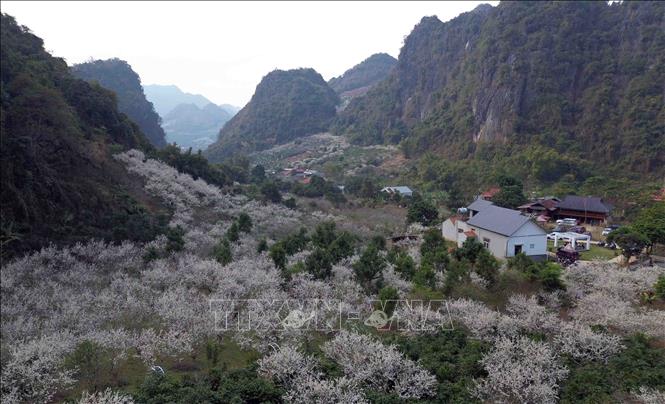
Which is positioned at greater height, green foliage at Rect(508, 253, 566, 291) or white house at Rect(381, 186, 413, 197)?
white house at Rect(381, 186, 413, 197)

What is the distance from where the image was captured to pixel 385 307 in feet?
52.5

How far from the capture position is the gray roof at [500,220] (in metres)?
22.9

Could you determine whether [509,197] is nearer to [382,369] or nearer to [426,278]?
[426,278]

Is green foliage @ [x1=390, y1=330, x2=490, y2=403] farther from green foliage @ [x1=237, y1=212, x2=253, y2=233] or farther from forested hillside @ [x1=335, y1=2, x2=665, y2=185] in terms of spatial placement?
forested hillside @ [x1=335, y1=2, x2=665, y2=185]

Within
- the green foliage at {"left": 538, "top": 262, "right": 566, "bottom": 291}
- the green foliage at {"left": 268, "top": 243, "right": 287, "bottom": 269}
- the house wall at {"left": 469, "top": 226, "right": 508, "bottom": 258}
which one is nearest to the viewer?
the green foliage at {"left": 538, "top": 262, "right": 566, "bottom": 291}

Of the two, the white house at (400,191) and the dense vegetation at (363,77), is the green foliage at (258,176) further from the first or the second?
the dense vegetation at (363,77)

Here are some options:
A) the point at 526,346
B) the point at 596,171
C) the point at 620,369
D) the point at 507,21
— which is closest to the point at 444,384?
the point at 526,346

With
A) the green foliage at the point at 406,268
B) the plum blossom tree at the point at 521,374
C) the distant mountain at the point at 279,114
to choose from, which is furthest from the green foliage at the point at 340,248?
the distant mountain at the point at 279,114

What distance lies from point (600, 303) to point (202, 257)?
57.9 feet

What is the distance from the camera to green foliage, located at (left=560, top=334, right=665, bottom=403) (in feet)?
36.4

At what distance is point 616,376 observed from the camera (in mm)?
11906

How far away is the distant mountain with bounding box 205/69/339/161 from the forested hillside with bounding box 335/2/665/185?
27.4 metres

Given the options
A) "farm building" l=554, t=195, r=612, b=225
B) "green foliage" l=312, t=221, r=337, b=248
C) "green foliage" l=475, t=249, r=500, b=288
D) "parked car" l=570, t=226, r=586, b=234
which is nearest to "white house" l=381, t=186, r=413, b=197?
"farm building" l=554, t=195, r=612, b=225

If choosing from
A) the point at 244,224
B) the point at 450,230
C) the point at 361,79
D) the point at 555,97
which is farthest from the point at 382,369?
the point at 361,79
